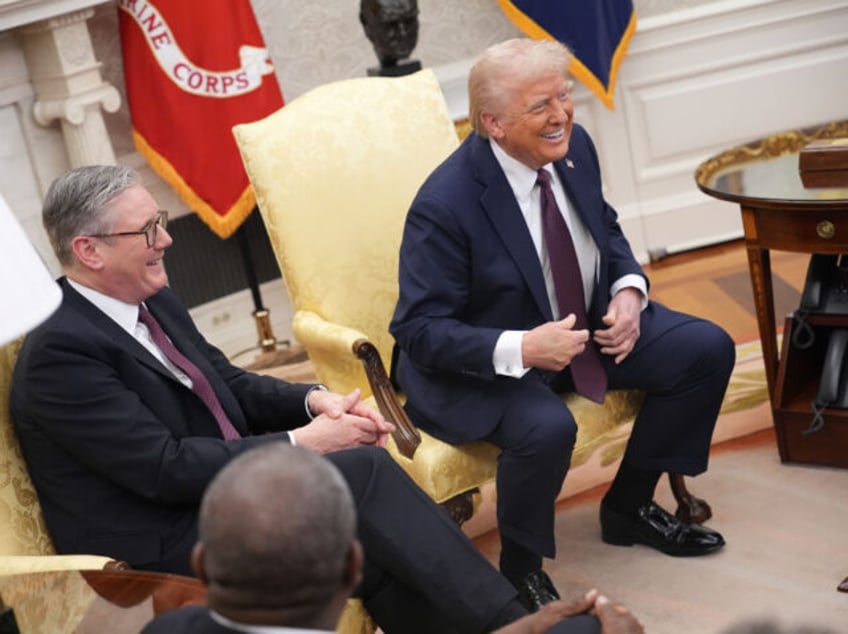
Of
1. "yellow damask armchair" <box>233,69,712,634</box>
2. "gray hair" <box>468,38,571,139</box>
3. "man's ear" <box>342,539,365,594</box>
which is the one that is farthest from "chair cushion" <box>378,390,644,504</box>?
"man's ear" <box>342,539,365,594</box>

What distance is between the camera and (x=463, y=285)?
2965 mm

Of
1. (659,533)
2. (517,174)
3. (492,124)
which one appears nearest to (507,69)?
(492,124)

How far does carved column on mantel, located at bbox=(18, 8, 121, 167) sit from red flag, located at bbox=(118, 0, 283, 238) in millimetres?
171

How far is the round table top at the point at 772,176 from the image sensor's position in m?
3.21

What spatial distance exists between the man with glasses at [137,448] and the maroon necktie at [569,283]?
60 cm

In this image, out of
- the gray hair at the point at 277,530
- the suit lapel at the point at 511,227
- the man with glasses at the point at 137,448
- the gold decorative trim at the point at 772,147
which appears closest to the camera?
the gray hair at the point at 277,530

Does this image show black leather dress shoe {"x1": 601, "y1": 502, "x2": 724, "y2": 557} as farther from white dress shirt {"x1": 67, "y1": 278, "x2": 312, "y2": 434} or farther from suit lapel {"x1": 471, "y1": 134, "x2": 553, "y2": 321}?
white dress shirt {"x1": 67, "y1": 278, "x2": 312, "y2": 434}

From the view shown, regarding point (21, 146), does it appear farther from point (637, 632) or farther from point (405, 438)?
point (637, 632)

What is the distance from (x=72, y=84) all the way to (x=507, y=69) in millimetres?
1795

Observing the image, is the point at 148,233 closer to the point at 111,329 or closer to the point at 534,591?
the point at 111,329

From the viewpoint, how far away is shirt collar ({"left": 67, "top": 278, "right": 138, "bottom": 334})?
2555mm

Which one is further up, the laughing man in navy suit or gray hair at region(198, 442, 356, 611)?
gray hair at region(198, 442, 356, 611)

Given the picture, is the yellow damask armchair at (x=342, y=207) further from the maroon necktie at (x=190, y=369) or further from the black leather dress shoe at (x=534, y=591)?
the maroon necktie at (x=190, y=369)

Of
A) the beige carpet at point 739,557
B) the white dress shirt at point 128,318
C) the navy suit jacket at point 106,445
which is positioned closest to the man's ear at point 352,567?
the navy suit jacket at point 106,445
